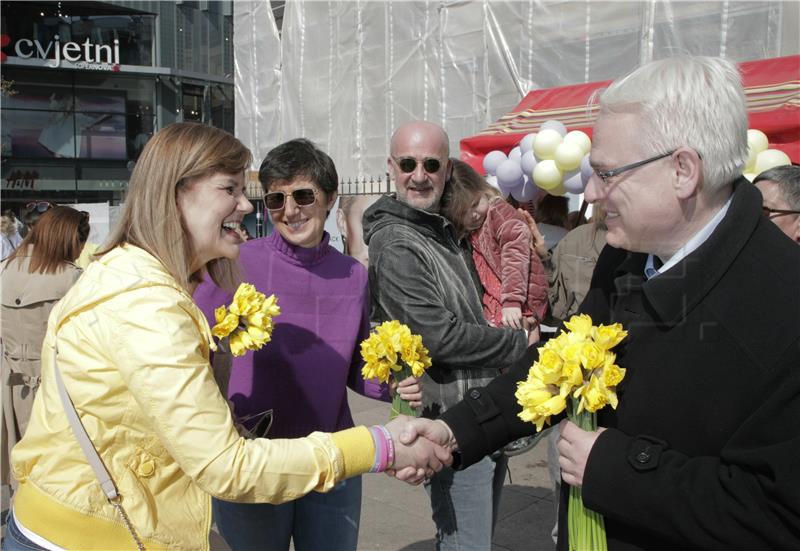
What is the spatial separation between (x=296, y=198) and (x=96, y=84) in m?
31.2

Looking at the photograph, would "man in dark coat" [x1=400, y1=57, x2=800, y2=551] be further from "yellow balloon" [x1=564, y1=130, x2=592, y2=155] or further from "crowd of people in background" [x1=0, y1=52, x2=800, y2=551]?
"yellow balloon" [x1=564, y1=130, x2=592, y2=155]

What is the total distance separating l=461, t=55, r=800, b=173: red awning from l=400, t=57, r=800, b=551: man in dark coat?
Answer: 66cm

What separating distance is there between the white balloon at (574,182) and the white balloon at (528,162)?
589 millimetres

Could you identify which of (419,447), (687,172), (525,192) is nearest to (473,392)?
(419,447)

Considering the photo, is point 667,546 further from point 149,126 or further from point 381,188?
point 149,126

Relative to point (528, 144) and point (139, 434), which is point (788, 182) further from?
point (528, 144)

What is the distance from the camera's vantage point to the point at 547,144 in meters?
6.23

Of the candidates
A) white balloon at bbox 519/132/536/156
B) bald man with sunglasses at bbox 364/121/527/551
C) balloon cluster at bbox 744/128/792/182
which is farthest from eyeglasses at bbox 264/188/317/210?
white balloon at bbox 519/132/536/156

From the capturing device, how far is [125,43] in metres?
30.1

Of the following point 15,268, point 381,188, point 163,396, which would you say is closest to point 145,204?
point 163,396

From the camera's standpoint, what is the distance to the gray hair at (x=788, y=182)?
326cm

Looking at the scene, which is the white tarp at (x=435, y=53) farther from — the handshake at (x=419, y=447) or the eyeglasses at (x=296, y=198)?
the handshake at (x=419, y=447)

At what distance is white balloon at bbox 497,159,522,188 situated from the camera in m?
6.95

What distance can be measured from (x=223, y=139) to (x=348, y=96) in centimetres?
1426
